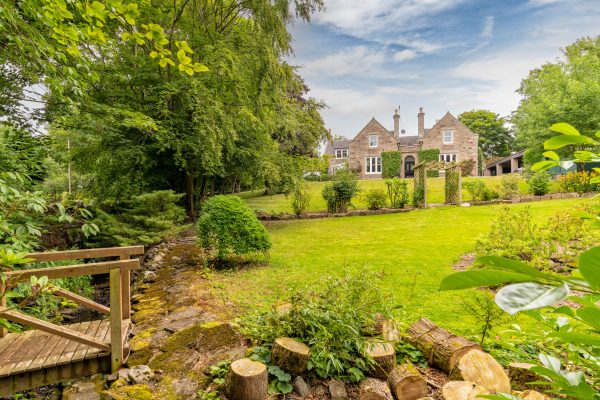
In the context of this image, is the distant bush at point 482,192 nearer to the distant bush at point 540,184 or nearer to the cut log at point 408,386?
the distant bush at point 540,184

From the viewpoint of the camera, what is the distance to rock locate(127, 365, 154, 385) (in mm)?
2983

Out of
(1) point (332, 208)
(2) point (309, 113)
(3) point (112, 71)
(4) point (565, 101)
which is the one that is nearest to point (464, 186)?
(4) point (565, 101)

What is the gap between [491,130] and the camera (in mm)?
40500

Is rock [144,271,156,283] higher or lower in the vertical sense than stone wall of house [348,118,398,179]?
lower

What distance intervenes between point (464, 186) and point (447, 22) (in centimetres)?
984

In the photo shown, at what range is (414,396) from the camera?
2.62 meters

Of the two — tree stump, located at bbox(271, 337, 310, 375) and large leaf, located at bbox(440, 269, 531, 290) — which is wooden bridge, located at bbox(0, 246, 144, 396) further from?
large leaf, located at bbox(440, 269, 531, 290)

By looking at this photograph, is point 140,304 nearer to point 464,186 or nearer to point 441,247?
point 441,247

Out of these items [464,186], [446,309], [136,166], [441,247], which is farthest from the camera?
[464,186]

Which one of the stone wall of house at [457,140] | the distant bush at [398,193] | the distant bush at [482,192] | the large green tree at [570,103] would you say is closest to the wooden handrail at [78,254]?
the distant bush at [398,193]

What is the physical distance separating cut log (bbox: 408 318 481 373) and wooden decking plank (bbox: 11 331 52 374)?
3550 mm

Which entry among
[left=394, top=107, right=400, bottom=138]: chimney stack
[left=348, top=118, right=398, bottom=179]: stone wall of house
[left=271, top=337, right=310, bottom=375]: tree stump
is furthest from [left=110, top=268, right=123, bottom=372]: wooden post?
[left=394, top=107, right=400, bottom=138]: chimney stack

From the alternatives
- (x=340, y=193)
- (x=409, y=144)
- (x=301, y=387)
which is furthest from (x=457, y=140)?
(x=301, y=387)

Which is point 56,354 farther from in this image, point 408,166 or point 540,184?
point 408,166
